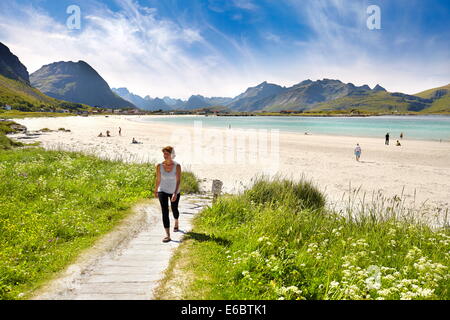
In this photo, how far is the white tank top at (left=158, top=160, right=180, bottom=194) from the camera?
23.4 feet

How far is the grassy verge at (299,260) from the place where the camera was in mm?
4594

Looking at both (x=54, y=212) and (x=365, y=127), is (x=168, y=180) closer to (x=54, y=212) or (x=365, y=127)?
(x=54, y=212)

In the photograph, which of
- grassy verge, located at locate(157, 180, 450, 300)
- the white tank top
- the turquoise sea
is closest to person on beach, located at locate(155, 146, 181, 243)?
the white tank top

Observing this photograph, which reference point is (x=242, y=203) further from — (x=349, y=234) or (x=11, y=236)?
(x=11, y=236)

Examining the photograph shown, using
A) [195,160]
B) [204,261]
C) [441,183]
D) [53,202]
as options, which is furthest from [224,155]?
[204,261]

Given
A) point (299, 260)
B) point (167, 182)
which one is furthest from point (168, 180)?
point (299, 260)

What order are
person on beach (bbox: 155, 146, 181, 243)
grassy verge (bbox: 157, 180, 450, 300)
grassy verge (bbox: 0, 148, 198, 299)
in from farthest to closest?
person on beach (bbox: 155, 146, 181, 243)
grassy verge (bbox: 0, 148, 198, 299)
grassy verge (bbox: 157, 180, 450, 300)

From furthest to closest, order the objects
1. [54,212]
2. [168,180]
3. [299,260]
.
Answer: [54,212]
[168,180]
[299,260]

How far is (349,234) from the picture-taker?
7.82 m

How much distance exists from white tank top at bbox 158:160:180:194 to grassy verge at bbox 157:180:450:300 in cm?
153

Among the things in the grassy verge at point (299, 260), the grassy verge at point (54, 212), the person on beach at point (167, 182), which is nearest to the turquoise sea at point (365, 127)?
the grassy verge at point (299, 260)

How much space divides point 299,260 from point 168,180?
389cm

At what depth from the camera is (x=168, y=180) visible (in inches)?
283

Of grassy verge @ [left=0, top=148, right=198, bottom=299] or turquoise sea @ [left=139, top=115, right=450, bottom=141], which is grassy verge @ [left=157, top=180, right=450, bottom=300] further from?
turquoise sea @ [left=139, top=115, right=450, bottom=141]
